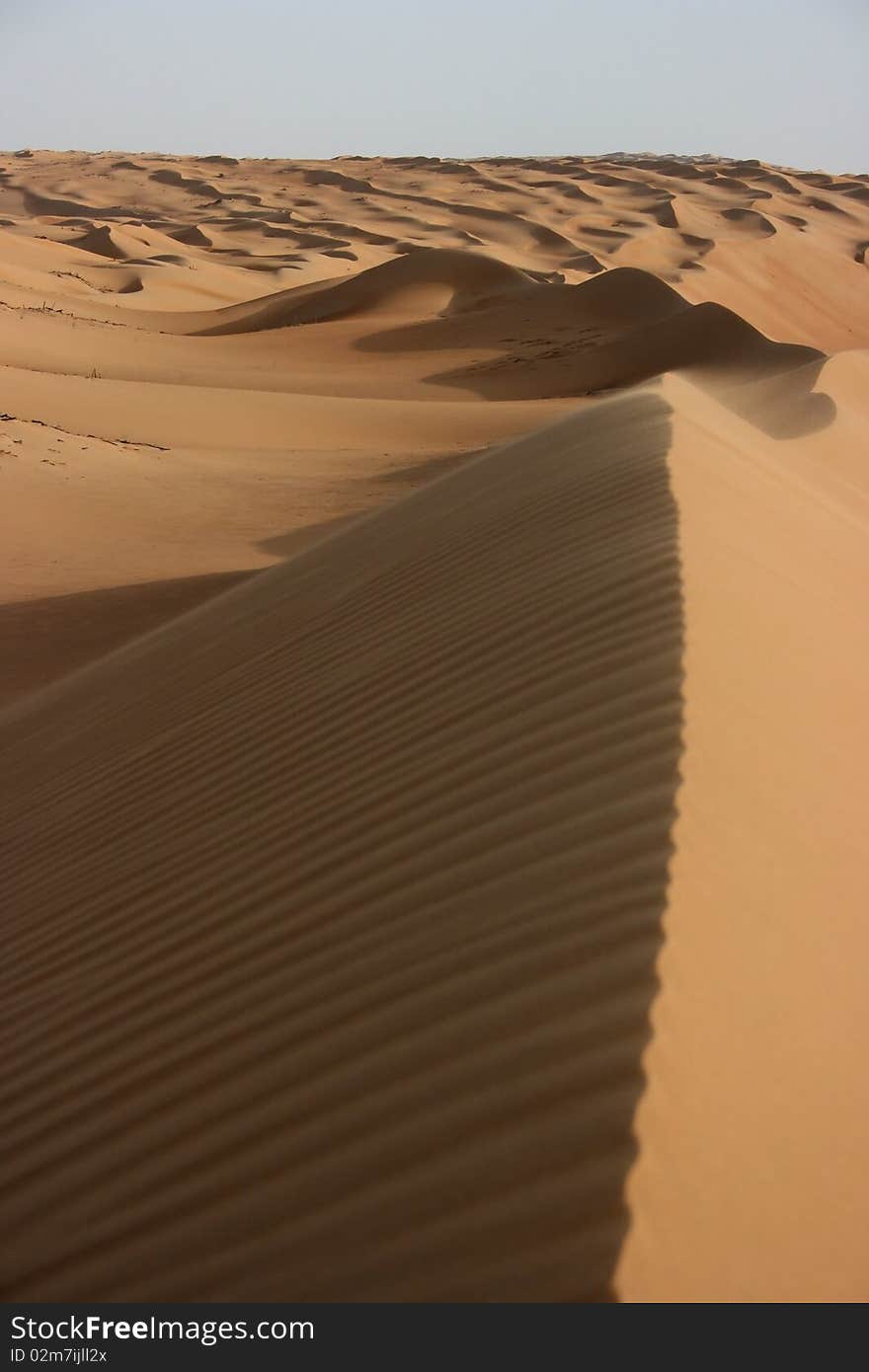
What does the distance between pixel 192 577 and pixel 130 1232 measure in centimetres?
739

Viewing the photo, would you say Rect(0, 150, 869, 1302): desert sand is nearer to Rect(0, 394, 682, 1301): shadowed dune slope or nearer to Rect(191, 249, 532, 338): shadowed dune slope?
Rect(0, 394, 682, 1301): shadowed dune slope

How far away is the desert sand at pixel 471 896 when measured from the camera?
2.24 metres

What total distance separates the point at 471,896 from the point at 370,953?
0.83 ft

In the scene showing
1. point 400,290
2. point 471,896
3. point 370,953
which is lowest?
point 370,953

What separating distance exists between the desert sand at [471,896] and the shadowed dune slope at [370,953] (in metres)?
0.01

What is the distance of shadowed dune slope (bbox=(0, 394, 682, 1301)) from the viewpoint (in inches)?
89.2

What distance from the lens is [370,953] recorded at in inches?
117

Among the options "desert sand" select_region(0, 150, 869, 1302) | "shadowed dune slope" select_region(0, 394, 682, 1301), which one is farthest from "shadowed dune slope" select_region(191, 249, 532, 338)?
"shadowed dune slope" select_region(0, 394, 682, 1301)

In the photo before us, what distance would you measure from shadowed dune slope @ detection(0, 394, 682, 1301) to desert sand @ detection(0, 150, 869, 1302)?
0.01 meters

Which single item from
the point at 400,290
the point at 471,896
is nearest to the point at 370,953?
the point at 471,896

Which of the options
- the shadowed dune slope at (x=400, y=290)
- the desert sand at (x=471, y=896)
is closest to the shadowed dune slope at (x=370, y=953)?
the desert sand at (x=471, y=896)

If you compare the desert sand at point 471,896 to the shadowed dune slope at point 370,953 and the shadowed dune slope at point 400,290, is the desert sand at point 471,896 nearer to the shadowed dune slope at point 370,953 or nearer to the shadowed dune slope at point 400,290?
the shadowed dune slope at point 370,953

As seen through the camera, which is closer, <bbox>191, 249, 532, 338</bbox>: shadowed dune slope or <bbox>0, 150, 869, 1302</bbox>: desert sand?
<bbox>0, 150, 869, 1302</bbox>: desert sand

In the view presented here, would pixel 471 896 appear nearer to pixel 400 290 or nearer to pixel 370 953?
pixel 370 953
